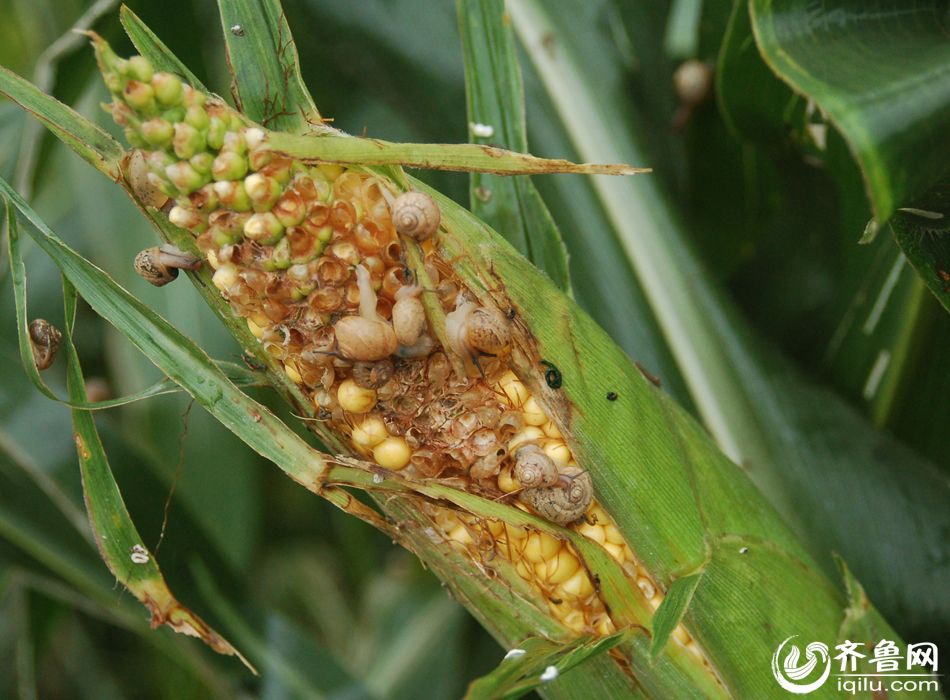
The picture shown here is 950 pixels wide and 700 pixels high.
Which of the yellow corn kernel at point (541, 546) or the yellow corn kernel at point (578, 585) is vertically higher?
the yellow corn kernel at point (541, 546)

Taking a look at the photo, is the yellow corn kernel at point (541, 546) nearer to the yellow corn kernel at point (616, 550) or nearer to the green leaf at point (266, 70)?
the yellow corn kernel at point (616, 550)

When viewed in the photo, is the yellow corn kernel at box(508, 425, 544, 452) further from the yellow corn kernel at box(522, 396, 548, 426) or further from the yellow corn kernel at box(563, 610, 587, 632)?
the yellow corn kernel at box(563, 610, 587, 632)

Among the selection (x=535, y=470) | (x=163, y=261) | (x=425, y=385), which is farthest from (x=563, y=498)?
(x=163, y=261)

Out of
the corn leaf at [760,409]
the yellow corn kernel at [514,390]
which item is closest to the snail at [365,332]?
the yellow corn kernel at [514,390]

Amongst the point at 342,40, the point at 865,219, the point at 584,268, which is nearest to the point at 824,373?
the point at 865,219

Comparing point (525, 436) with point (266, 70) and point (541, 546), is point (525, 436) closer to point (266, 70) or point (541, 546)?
point (541, 546)

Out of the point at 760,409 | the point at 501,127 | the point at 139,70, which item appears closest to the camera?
the point at 139,70

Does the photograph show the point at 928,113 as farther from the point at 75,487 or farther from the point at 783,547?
the point at 75,487
